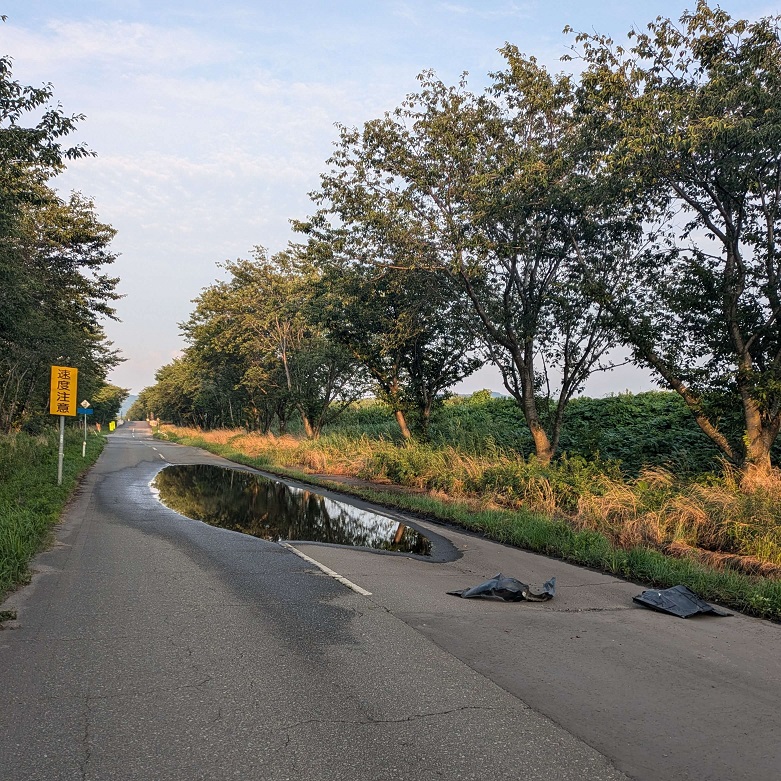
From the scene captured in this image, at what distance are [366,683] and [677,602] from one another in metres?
3.91

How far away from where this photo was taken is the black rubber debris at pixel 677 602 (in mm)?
6320

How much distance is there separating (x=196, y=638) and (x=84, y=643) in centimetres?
87

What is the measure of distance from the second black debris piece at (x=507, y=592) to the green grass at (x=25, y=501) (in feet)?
16.3

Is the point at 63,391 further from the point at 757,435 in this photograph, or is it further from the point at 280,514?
the point at 757,435

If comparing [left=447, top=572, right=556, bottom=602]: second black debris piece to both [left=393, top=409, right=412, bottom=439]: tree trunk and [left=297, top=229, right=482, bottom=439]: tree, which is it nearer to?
[left=297, top=229, right=482, bottom=439]: tree

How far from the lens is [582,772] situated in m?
3.20

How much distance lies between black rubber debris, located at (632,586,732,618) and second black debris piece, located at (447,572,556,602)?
0.96 meters

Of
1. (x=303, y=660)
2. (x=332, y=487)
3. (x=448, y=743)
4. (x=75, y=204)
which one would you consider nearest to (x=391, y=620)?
(x=303, y=660)

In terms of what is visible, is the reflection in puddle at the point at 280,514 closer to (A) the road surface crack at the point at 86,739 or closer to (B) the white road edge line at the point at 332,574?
(B) the white road edge line at the point at 332,574

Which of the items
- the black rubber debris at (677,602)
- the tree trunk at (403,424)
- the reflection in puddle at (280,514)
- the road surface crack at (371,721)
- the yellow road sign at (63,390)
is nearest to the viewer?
the road surface crack at (371,721)

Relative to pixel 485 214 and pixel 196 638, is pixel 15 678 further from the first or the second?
pixel 485 214

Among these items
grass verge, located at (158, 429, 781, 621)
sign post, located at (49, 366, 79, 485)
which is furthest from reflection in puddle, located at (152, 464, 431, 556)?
sign post, located at (49, 366, 79, 485)

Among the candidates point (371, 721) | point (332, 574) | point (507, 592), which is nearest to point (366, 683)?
point (371, 721)

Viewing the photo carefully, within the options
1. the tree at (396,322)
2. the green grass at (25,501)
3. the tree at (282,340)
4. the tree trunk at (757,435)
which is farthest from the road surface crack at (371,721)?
the tree at (282,340)
